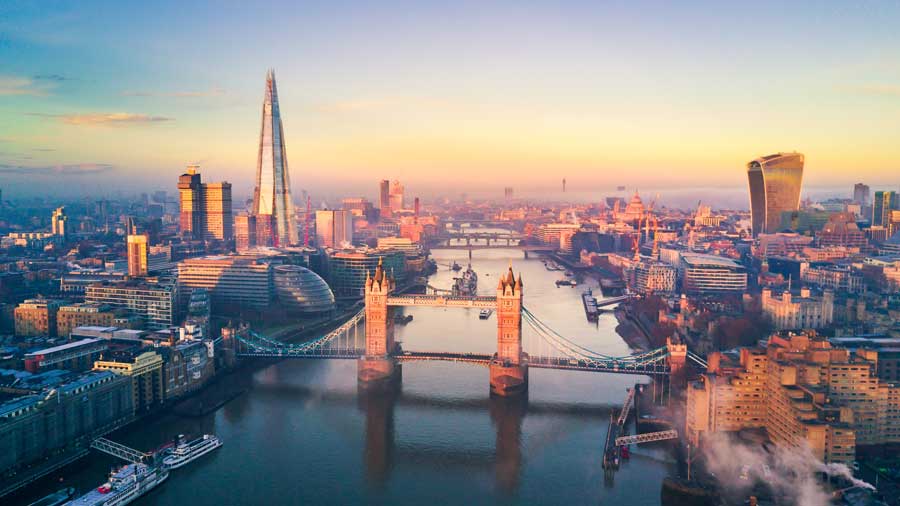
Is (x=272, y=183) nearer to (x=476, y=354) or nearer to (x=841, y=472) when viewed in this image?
(x=476, y=354)

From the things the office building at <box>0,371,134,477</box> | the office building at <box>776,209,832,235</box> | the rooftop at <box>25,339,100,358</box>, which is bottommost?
the office building at <box>0,371,134,477</box>

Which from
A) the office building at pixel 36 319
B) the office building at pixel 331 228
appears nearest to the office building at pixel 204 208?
the office building at pixel 331 228

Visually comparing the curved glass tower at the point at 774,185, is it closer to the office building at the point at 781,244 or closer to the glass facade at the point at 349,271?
the office building at the point at 781,244

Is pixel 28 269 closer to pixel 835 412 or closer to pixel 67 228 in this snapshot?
pixel 67 228

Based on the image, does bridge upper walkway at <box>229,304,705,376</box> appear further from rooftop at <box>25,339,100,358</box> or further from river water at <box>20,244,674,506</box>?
rooftop at <box>25,339,100,358</box>

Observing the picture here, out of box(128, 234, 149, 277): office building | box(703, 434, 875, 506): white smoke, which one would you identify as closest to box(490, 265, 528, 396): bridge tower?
box(703, 434, 875, 506): white smoke

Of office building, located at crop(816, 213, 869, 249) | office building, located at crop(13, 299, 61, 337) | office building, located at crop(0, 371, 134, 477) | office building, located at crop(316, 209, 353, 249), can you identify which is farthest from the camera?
office building, located at crop(316, 209, 353, 249)

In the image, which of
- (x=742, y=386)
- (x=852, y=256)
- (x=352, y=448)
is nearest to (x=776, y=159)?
(x=852, y=256)
